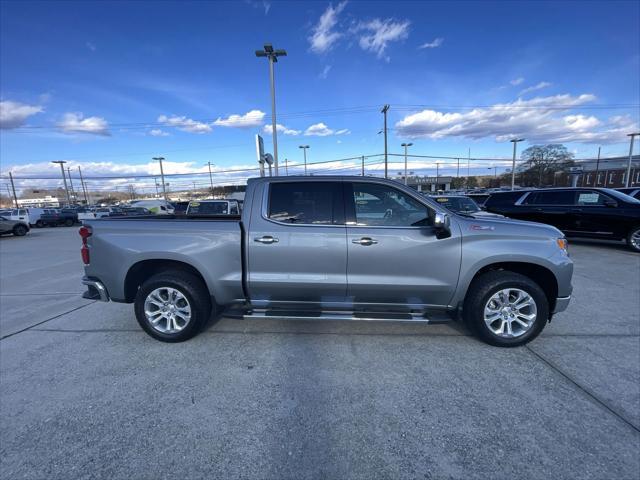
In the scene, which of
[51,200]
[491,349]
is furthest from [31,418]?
[51,200]

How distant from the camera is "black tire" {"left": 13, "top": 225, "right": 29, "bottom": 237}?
18.9 meters

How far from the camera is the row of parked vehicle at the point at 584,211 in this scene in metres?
8.31

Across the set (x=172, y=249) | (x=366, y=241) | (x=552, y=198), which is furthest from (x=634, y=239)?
(x=172, y=249)

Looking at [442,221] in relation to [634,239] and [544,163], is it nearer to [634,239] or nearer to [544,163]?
[634,239]

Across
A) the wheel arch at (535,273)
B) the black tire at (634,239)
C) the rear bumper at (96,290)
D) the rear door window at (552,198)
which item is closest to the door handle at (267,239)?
the rear bumper at (96,290)

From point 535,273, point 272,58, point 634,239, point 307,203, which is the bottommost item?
point 634,239

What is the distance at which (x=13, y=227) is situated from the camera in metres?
18.7

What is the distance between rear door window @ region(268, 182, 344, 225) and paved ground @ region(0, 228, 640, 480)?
1.45 m

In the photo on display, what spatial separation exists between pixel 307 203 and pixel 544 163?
8203 cm

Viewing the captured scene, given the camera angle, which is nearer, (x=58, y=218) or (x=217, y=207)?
(x=217, y=207)

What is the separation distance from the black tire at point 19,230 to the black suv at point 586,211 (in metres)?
26.8

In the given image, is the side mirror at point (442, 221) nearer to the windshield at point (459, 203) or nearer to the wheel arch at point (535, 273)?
the wheel arch at point (535, 273)

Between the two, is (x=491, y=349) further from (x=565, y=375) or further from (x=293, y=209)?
(x=293, y=209)

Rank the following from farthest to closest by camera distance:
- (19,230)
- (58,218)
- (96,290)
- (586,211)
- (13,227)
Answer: (58,218), (19,230), (13,227), (586,211), (96,290)
